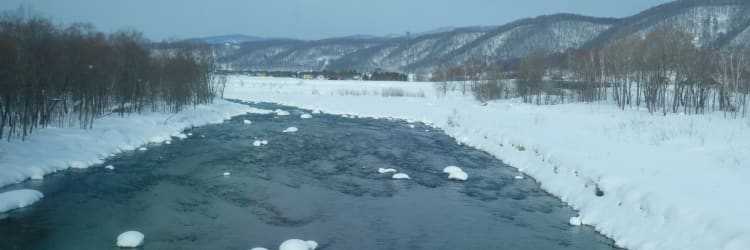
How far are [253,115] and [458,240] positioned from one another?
30.7 meters

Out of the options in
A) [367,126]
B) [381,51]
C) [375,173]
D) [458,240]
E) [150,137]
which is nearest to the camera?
[458,240]

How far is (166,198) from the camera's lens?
547 inches

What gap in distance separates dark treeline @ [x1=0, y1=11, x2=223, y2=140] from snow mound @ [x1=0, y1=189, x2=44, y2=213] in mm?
6163

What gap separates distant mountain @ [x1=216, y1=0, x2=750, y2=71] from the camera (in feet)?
Result: 300

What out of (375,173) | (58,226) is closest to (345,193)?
(375,173)

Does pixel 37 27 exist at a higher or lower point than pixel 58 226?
higher

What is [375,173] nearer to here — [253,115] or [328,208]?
[328,208]

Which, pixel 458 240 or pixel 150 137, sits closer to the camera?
pixel 458 240

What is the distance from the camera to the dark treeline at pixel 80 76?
1892 centimetres

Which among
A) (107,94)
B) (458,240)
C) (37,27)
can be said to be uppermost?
(37,27)

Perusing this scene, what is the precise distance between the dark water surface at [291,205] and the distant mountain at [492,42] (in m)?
48.0

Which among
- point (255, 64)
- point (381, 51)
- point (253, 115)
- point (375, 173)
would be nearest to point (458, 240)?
point (375, 173)

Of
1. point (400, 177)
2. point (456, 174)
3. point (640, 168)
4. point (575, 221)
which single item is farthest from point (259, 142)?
point (640, 168)

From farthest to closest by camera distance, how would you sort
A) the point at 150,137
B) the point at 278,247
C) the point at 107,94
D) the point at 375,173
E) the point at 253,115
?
the point at 253,115 → the point at 107,94 → the point at 150,137 → the point at 375,173 → the point at 278,247
